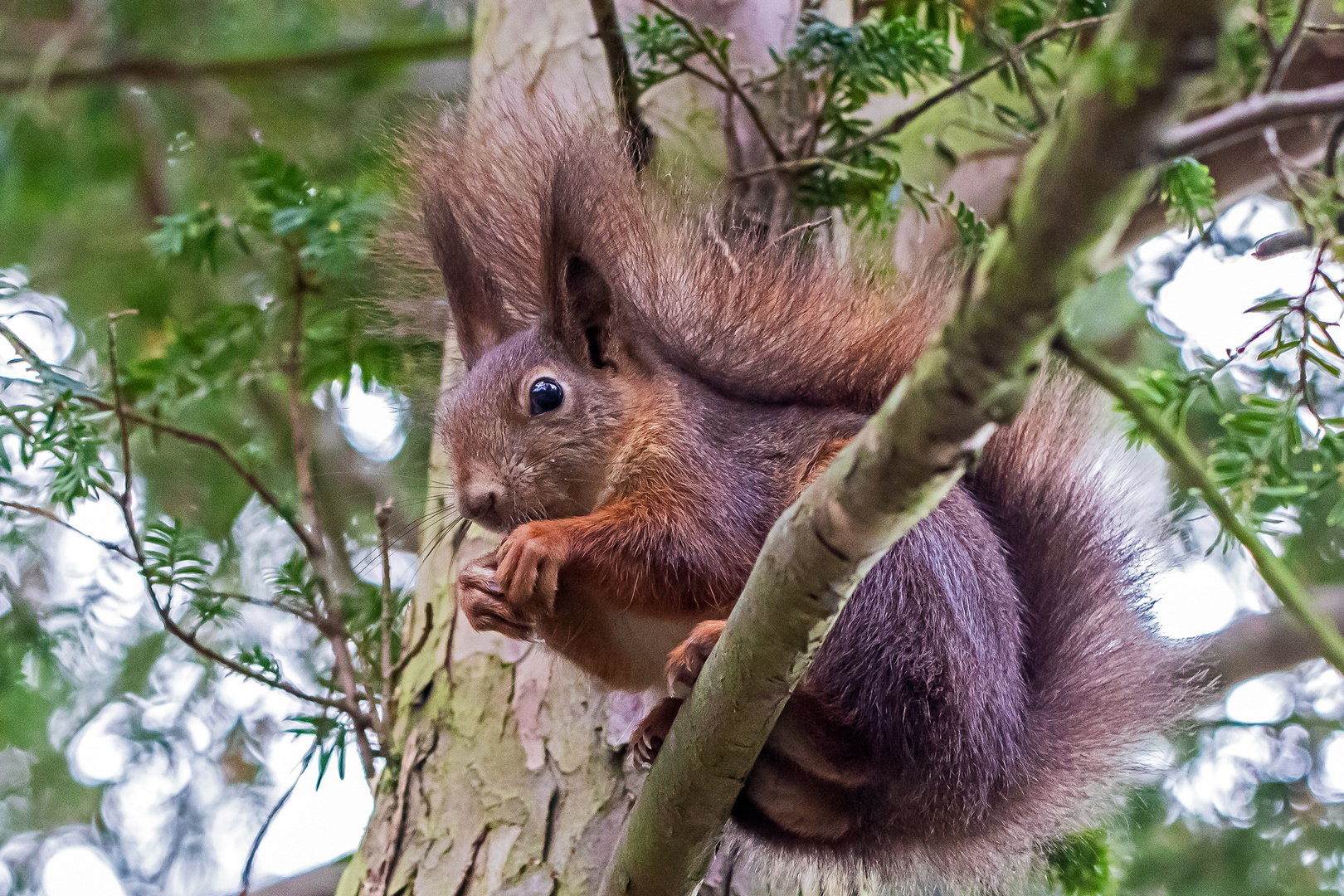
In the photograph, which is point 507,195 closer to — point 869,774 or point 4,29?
point 869,774

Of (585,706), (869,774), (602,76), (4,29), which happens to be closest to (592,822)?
(585,706)

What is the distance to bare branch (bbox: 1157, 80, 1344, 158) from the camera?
0.58 m

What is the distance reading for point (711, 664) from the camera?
1.19m

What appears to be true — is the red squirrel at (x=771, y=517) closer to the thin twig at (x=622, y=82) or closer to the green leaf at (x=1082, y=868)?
the thin twig at (x=622, y=82)

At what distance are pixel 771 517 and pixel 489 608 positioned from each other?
0.46 m

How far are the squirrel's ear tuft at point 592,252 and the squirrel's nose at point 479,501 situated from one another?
29 centimetres

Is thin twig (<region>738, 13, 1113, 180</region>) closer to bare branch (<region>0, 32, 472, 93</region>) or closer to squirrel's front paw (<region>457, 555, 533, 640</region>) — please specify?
squirrel's front paw (<region>457, 555, 533, 640</region>)

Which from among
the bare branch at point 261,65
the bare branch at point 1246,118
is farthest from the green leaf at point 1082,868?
Answer: the bare branch at point 261,65

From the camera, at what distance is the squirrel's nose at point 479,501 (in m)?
1.83

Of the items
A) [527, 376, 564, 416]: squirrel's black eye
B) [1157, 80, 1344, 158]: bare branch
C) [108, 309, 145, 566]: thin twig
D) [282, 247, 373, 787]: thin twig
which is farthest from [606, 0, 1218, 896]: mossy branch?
[108, 309, 145, 566]: thin twig

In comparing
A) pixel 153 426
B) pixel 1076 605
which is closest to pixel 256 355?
pixel 153 426

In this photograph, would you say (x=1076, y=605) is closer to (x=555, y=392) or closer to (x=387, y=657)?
(x=555, y=392)

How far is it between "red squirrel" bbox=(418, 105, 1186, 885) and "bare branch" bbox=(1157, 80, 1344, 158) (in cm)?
97

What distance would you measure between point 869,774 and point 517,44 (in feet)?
5.72
